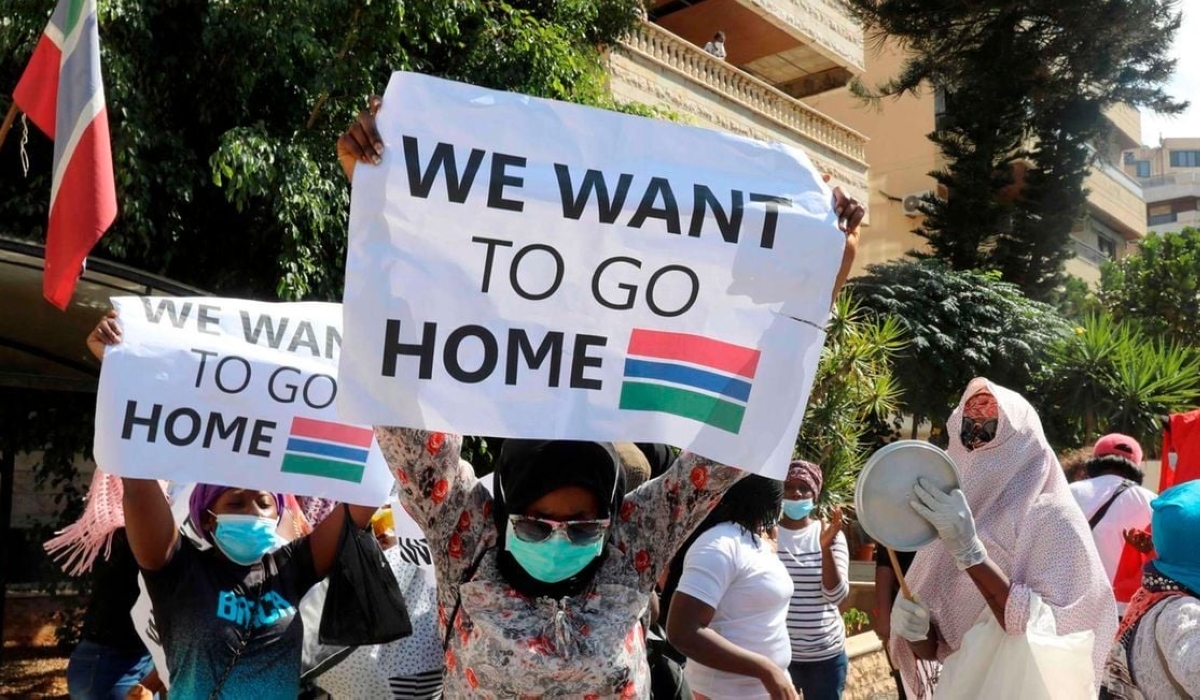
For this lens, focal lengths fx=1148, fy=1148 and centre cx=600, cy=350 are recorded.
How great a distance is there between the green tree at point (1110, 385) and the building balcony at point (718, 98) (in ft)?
14.9

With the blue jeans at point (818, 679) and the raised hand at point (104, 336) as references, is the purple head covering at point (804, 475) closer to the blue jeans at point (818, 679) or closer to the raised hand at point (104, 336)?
the blue jeans at point (818, 679)

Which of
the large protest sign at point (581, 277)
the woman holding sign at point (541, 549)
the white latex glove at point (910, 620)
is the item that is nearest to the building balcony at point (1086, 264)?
the white latex glove at point (910, 620)

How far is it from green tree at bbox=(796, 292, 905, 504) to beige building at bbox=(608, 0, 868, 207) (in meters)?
3.25

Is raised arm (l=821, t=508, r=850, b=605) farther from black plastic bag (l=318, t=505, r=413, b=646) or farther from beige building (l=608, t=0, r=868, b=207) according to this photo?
beige building (l=608, t=0, r=868, b=207)

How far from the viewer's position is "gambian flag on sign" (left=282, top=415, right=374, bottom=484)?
3.60 meters

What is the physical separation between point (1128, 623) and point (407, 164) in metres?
2.58

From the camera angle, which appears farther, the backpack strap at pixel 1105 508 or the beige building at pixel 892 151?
the beige building at pixel 892 151

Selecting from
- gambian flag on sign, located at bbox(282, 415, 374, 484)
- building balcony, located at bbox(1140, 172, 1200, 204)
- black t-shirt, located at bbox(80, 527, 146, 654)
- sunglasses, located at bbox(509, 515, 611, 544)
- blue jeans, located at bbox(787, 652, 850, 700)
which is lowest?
blue jeans, located at bbox(787, 652, 850, 700)

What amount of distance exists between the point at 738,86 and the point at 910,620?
48.8 feet

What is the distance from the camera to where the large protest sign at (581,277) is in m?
2.51

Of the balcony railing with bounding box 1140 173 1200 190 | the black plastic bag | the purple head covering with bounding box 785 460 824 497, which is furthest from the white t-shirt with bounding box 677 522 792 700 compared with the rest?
the balcony railing with bounding box 1140 173 1200 190

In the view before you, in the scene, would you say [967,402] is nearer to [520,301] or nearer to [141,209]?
[520,301]

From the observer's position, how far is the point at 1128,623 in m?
3.51

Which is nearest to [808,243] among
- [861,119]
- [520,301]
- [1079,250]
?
[520,301]
